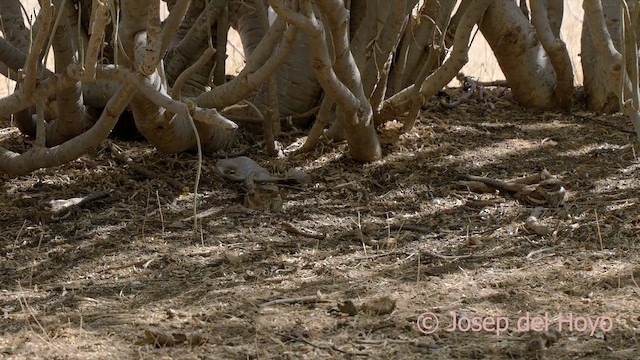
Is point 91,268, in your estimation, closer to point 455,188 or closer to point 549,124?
point 455,188

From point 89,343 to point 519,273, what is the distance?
1.62m

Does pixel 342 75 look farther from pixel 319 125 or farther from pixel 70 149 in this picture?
pixel 70 149

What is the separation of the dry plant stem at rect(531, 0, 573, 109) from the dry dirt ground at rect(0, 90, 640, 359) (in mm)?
248

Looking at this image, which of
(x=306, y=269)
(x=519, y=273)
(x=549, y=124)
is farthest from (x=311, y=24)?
(x=549, y=124)

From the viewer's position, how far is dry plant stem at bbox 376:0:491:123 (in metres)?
4.64

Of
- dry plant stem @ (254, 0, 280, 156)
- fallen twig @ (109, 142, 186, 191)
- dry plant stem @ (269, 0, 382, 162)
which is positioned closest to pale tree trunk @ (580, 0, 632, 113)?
dry plant stem @ (269, 0, 382, 162)

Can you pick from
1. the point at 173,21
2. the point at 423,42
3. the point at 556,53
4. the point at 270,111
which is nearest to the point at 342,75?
the point at 270,111

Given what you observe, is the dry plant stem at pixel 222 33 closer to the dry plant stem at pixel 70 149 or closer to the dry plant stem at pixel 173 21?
the dry plant stem at pixel 70 149

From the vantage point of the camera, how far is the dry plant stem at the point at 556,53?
5.27 meters

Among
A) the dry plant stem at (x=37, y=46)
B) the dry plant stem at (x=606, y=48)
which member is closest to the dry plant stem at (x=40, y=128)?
the dry plant stem at (x=37, y=46)

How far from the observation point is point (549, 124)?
5555mm

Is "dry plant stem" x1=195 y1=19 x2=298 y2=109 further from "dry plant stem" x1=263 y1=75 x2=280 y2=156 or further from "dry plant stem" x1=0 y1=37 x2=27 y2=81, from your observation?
"dry plant stem" x1=0 y1=37 x2=27 y2=81

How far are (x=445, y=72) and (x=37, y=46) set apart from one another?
6.90 ft

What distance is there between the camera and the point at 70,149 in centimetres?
424
